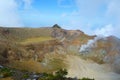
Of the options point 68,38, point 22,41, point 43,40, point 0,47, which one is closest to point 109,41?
point 68,38

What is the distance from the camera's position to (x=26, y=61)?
139375 mm

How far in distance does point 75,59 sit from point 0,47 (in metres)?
31.4

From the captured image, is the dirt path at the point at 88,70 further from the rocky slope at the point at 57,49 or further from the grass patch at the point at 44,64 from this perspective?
the grass patch at the point at 44,64

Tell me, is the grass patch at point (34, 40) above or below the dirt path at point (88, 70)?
above

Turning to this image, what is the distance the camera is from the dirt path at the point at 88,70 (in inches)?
4956

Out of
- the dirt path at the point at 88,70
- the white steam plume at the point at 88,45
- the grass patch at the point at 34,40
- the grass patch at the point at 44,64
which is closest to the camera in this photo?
the dirt path at the point at 88,70

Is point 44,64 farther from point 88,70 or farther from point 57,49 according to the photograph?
point 88,70

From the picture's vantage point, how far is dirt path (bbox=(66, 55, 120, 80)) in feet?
413

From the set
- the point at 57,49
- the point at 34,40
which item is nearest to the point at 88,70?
the point at 57,49

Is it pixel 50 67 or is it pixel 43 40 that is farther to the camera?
pixel 43 40

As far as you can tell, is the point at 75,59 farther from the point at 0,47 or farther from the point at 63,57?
the point at 0,47

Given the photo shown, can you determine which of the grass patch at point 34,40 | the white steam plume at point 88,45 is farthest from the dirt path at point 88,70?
the grass patch at point 34,40

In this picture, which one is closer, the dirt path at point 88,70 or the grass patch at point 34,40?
the dirt path at point 88,70

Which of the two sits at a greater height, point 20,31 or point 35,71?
point 20,31
